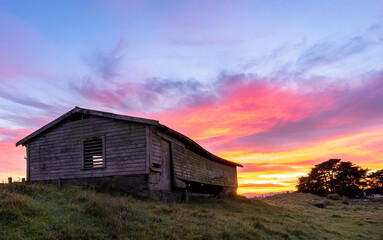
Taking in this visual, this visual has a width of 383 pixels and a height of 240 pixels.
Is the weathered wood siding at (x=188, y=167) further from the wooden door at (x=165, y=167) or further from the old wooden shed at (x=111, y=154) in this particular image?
the wooden door at (x=165, y=167)

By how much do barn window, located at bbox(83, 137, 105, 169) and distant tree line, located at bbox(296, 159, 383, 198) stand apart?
5360 cm

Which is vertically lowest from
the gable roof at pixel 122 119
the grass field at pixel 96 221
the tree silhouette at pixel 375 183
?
the tree silhouette at pixel 375 183

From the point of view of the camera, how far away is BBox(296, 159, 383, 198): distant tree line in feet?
189

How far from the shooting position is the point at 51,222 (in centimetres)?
861

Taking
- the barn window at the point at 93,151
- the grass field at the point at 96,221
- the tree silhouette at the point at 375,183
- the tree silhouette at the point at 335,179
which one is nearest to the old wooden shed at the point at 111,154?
the barn window at the point at 93,151

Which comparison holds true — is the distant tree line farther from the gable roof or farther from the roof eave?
the roof eave

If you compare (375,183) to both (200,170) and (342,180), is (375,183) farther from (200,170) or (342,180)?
(200,170)

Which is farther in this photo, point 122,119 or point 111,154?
point 111,154

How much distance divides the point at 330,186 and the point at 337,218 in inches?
1593

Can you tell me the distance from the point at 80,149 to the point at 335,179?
55.7 metres

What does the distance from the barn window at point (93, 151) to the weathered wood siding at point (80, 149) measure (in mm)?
280

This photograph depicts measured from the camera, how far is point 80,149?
66.2ft

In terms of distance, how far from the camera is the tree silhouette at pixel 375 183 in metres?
56.8

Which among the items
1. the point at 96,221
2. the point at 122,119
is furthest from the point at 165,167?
the point at 96,221
